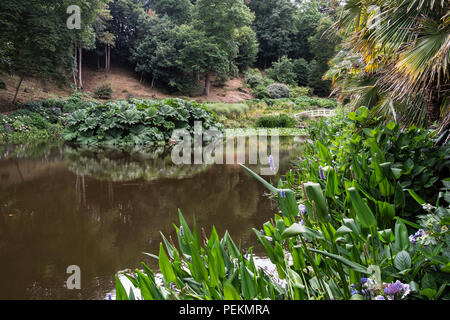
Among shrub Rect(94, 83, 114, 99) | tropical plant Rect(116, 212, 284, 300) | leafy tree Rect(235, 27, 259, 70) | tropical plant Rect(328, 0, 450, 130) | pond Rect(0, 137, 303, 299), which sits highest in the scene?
leafy tree Rect(235, 27, 259, 70)

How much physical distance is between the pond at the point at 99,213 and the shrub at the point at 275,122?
10.4m

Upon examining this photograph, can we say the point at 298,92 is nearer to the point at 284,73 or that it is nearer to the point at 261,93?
the point at 284,73

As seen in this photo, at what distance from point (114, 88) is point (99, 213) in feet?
75.5

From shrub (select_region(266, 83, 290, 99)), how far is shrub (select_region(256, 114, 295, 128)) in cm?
1283

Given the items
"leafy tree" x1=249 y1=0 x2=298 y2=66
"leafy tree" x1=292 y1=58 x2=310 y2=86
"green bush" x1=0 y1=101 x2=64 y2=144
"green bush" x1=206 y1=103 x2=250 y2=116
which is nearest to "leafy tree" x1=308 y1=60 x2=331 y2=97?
"leafy tree" x1=292 y1=58 x2=310 y2=86

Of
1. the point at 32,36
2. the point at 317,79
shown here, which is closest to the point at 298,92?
the point at 317,79

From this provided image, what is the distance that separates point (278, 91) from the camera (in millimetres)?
28984

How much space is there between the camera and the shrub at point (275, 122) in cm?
1627

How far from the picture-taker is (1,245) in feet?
7.96

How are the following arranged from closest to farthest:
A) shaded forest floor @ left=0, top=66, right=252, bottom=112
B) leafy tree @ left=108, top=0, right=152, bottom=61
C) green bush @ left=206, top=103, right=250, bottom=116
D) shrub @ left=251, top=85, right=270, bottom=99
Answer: green bush @ left=206, top=103, right=250, bottom=116 → shaded forest floor @ left=0, top=66, right=252, bottom=112 → leafy tree @ left=108, top=0, right=152, bottom=61 → shrub @ left=251, top=85, right=270, bottom=99

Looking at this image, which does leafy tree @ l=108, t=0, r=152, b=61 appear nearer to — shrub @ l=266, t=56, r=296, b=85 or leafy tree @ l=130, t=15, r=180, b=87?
leafy tree @ l=130, t=15, r=180, b=87

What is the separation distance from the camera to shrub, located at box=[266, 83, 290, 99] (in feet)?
94.2
